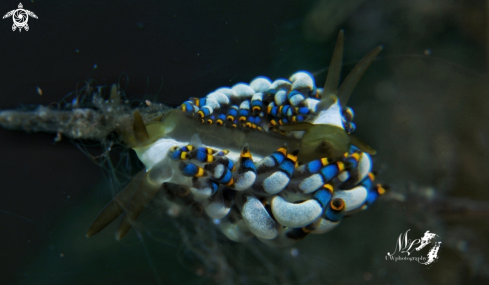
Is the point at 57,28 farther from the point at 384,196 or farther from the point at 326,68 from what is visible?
the point at 384,196

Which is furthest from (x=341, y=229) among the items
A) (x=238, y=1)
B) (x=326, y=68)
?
(x=238, y=1)

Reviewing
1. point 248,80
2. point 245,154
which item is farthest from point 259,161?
point 248,80

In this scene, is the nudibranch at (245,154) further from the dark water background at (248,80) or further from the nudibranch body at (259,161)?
the dark water background at (248,80)

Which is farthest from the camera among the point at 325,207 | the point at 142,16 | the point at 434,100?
the point at 434,100

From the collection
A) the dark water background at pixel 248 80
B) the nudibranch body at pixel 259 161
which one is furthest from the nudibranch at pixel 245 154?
the dark water background at pixel 248 80

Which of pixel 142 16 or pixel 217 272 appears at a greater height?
pixel 142 16

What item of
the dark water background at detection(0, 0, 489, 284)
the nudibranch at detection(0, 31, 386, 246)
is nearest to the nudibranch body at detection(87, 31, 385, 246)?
the nudibranch at detection(0, 31, 386, 246)
